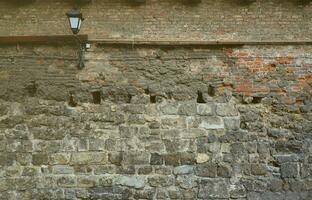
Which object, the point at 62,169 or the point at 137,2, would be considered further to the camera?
the point at 137,2

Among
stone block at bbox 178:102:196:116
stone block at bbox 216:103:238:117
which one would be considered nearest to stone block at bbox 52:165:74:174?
stone block at bbox 178:102:196:116

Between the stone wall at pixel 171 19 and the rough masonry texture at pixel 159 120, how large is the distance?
0.04 m

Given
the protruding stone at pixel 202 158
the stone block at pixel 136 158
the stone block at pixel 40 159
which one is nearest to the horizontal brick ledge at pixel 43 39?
the stone block at pixel 40 159

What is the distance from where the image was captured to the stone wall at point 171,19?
6219 millimetres

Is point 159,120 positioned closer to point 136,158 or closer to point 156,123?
point 156,123

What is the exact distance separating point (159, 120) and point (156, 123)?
6 centimetres

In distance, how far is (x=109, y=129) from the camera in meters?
5.98

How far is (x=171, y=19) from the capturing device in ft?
20.6

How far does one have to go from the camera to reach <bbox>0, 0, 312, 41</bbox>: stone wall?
245 inches

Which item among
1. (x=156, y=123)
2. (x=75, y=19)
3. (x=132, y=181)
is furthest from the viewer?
(x=156, y=123)

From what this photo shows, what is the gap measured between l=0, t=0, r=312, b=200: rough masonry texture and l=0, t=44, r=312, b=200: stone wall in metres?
0.01

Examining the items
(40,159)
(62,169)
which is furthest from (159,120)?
(40,159)

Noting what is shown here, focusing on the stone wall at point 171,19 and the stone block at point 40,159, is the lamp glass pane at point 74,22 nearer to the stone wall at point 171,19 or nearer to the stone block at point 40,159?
the stone wall at point 171,19

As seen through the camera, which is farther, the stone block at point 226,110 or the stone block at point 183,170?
the stone block at point 226,110
